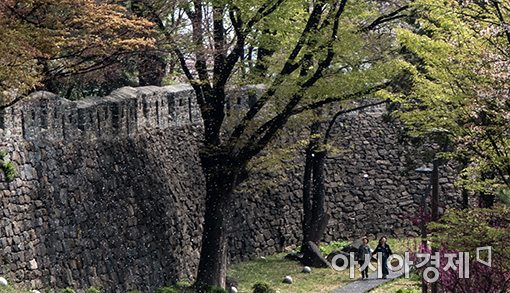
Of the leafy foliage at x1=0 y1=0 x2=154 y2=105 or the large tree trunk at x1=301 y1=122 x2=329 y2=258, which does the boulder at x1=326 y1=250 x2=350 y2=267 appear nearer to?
the large tree trunk at x1=301 y1=122 x2=329 y2=258

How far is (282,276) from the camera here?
22.8 meters

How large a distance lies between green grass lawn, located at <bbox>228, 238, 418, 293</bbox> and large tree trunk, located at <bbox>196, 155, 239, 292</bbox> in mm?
1209

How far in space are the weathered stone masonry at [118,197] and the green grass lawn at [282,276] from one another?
0.51 meters

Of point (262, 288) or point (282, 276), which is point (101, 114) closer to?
point (262, 288)

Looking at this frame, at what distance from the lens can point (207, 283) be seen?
1995cm

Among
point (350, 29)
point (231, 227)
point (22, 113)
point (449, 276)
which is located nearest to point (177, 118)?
point (231, 227)

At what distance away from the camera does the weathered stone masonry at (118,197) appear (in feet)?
55.2

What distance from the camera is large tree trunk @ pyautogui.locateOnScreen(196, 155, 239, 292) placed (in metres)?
20.0

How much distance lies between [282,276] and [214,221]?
10.9ft

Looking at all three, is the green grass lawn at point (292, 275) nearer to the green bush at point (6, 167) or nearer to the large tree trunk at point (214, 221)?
the large tree trunk at point (214, 221)

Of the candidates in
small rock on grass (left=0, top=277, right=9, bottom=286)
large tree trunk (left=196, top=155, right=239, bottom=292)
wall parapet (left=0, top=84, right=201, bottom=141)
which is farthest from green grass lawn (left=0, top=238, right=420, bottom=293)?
small rock on grass (left=0, top=277, right=9, bottom=286)

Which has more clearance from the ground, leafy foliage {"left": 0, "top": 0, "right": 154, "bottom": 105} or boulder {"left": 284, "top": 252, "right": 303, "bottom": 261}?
leafy foliage {"left": 0, "top": 0, "right": 154, "bottom": 105}

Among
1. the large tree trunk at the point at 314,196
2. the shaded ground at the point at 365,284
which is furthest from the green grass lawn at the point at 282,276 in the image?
the large tree trunk at the point at 314,196

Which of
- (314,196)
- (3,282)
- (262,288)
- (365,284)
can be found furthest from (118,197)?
(314,196)
